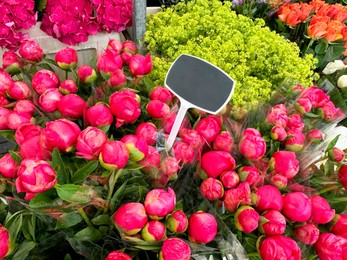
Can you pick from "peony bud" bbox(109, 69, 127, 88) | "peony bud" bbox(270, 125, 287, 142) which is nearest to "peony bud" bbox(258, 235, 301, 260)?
"peony bud" bbox(270, 125, 287, 142)

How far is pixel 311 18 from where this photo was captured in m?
1.35

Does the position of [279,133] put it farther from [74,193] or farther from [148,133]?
[74,193]

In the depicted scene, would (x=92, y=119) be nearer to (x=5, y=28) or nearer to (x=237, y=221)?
(x=237, y=221)

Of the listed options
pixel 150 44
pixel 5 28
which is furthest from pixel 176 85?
pixel 5 28

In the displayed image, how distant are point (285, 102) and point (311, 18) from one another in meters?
0.61

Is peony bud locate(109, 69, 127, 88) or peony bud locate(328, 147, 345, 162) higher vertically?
peony bud locate(109, 69, 127, 88)

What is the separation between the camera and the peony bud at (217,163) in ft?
2.14

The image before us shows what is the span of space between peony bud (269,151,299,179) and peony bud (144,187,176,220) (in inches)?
8.5

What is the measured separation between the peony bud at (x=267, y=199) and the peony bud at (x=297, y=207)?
0.5 inches

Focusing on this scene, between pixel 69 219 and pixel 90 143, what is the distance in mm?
125

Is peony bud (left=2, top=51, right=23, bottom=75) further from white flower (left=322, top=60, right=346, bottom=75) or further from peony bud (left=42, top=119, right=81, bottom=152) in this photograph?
white flower (left=322, top=60, right=346, bottom=75)

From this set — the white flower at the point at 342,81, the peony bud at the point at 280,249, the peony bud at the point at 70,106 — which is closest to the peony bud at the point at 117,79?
the peony bud at the point at 70,106

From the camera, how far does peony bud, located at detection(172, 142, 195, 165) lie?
2.14 ft

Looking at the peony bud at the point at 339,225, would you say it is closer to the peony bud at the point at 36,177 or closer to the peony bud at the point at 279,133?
the peony bud at the point at 279,133
